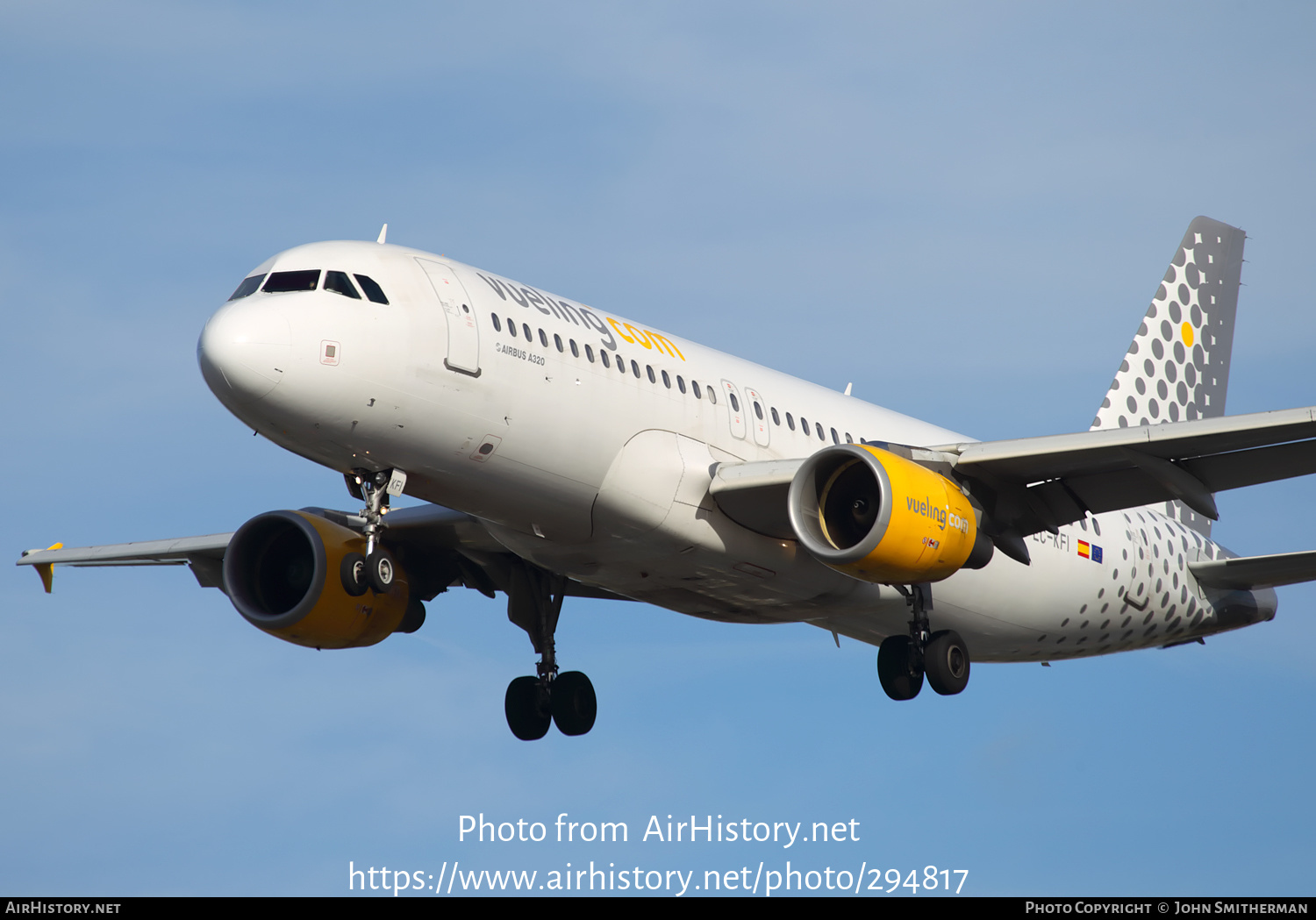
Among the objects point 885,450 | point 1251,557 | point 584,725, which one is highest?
point 1251,557

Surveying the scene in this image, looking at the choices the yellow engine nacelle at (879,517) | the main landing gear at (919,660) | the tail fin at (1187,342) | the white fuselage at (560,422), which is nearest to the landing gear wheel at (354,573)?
the white fuselage at (560,422)

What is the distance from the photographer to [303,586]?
96.0ft

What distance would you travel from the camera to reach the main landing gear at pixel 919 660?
27.8m

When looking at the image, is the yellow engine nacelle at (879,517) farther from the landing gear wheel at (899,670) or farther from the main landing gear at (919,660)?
the landing gear wheel at (899,670)

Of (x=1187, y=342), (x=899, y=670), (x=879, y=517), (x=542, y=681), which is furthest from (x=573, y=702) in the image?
(x=1187, y=342)

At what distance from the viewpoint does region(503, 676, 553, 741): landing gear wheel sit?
99.9 feet

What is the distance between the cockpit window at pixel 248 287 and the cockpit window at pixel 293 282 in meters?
0.20

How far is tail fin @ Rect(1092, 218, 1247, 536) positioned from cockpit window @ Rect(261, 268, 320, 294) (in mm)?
20522

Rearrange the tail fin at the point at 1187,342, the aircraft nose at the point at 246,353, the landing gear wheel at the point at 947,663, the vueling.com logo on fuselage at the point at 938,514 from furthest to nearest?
the tail fin at the point at 1187,342
the landing gear wheel at the point at 947,663
the vueling.com logo on fuselage at the point at 938,514
the aircraft nose at the point at 246,353

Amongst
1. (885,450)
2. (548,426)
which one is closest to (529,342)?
(548,426)

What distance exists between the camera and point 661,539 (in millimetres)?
24859

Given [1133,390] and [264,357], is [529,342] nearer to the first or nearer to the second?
[264,357]

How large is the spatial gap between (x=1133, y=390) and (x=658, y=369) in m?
16.8

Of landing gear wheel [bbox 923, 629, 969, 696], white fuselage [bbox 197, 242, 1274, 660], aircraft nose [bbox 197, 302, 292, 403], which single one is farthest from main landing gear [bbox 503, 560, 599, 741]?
aircraft nose [bbox 197, 302, 292, 403]
